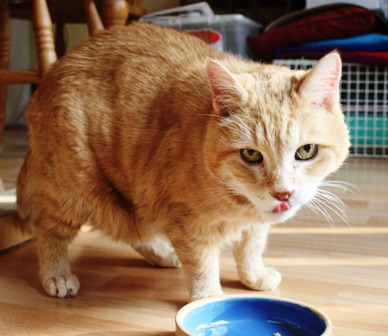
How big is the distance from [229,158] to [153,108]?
0.28 meters

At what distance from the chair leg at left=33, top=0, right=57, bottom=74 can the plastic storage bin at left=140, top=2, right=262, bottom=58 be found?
43.5 inches

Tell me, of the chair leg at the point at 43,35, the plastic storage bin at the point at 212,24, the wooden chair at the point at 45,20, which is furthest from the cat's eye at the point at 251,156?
the plastic storage bin at the point at 212,24

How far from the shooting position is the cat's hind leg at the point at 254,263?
1335 mm

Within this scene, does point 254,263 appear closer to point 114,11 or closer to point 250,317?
point 250,317

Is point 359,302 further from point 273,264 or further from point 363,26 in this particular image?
point 363,26

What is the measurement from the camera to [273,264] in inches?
59.0

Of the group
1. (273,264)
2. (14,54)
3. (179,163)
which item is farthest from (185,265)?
(14,54)

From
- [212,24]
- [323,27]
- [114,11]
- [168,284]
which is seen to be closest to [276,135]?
[168,284]

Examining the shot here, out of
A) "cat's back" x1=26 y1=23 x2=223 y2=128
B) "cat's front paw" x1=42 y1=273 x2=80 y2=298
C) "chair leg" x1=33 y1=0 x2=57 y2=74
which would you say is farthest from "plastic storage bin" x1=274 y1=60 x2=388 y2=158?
"cat's front paw" x1=42 y1=273 x2=80 y2=298

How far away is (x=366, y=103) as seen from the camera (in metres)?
3.03

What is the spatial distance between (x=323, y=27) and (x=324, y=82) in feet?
6.43

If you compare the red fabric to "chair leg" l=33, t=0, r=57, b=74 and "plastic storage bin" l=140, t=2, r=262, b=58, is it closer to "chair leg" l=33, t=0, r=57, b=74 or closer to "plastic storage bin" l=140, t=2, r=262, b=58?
"plastic storage bin" l=140, t=2, r=262, b=58

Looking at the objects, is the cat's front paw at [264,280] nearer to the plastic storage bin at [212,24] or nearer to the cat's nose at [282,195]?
the cat's nose at [282,195]

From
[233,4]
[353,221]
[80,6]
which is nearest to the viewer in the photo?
[353,221]
